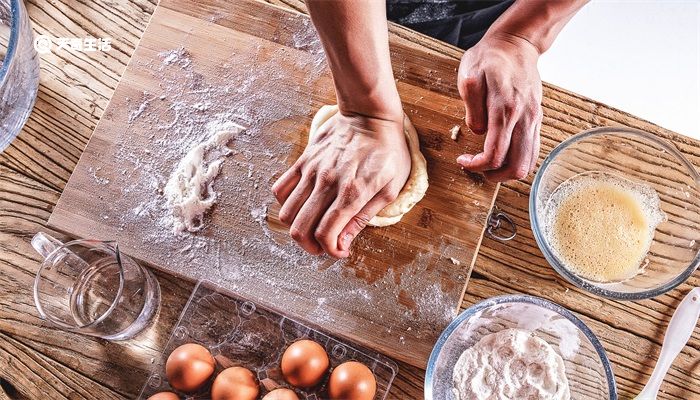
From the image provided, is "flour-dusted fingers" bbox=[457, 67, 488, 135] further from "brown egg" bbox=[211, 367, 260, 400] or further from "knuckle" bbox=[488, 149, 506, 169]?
"brown egg" bbox=[211, 367, 260, 400]

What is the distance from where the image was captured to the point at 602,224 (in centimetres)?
112

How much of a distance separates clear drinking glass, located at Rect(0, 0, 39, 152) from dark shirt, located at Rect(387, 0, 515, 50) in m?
0.75

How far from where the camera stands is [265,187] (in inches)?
48.3

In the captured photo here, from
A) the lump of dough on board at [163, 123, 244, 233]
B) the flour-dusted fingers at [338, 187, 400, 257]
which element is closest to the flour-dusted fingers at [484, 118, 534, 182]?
the flour-dusted fingers at [338, 187, 400, 257]

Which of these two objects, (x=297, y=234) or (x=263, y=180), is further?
(x=263, y=180)

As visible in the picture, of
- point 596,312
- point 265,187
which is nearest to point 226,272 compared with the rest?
point 265,187

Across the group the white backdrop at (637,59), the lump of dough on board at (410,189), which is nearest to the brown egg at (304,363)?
the lump of dough on board at (410,189)

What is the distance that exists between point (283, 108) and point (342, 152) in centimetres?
20

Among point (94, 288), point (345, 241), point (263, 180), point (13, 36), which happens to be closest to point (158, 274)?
point (94, 288)

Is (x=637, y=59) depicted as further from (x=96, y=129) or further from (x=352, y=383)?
(x=96, y=129)

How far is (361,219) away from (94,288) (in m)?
0.56

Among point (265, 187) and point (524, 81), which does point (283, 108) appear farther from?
point (524, 81)
